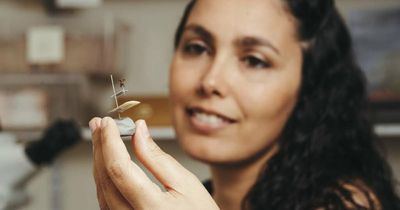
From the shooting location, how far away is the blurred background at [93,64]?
3.77 feet

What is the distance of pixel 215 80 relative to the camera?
629mm

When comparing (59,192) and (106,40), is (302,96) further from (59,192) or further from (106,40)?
(59,192)

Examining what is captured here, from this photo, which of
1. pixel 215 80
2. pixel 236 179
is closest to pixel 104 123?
pixel 215 80

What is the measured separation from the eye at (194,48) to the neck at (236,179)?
0.16 m

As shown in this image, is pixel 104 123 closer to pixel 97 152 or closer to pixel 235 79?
pixel 97 152

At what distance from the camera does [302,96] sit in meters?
0.74

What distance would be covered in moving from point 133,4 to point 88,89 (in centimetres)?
23

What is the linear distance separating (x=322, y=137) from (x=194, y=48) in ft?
0.71

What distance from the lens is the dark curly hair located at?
68 centimetres

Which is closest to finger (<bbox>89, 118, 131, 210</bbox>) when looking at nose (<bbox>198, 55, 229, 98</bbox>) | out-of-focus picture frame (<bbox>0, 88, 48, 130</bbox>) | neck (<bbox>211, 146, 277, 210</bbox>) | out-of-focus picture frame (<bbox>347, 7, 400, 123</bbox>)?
nose (<bbox>198, 55, 229, 98</bbox>)

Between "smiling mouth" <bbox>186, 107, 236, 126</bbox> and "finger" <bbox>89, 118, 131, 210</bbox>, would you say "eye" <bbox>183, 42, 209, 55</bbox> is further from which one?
→ "finger" <bbox>89, 118, 131, 210</bbox>

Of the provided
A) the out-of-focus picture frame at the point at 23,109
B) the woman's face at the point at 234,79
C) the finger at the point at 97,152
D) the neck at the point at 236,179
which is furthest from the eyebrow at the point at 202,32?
the out-of-focus picture frame at the point at 23,109

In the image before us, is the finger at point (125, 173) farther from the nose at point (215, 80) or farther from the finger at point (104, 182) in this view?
the nose at point (215, 80)

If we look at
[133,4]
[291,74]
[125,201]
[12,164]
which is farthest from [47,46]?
[125,201]
